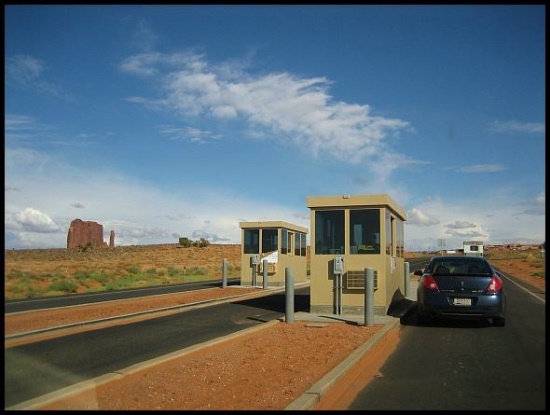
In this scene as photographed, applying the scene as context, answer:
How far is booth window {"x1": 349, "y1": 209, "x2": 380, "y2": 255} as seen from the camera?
13734 millimetres

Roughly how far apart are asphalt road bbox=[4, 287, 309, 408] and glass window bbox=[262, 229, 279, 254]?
10.6m

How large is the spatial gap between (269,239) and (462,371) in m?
18.4

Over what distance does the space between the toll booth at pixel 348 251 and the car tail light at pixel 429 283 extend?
137 centimetres

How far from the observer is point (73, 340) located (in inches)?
414

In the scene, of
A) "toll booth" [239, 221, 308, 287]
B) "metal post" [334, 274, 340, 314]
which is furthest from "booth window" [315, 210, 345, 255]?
"toll booth" [239, 221, 308, 287]

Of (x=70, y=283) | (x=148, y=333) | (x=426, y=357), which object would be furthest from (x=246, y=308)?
(x=70, y=283)

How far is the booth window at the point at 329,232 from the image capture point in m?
14.0

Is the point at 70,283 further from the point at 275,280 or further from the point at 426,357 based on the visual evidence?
the point at 426,357

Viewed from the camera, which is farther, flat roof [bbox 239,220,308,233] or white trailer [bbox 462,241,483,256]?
white trailer [bbox 462,241,483,256]

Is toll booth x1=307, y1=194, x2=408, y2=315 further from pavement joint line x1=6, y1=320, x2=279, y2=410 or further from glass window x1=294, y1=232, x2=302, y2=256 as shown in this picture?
glass window x1=294, y1=232, x2=302, y2=256

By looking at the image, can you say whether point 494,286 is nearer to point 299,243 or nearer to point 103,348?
point 103,348

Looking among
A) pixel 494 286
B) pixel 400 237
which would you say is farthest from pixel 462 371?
pixel 400 237

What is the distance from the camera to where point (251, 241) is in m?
26.1

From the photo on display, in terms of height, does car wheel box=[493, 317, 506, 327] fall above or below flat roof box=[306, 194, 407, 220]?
below
